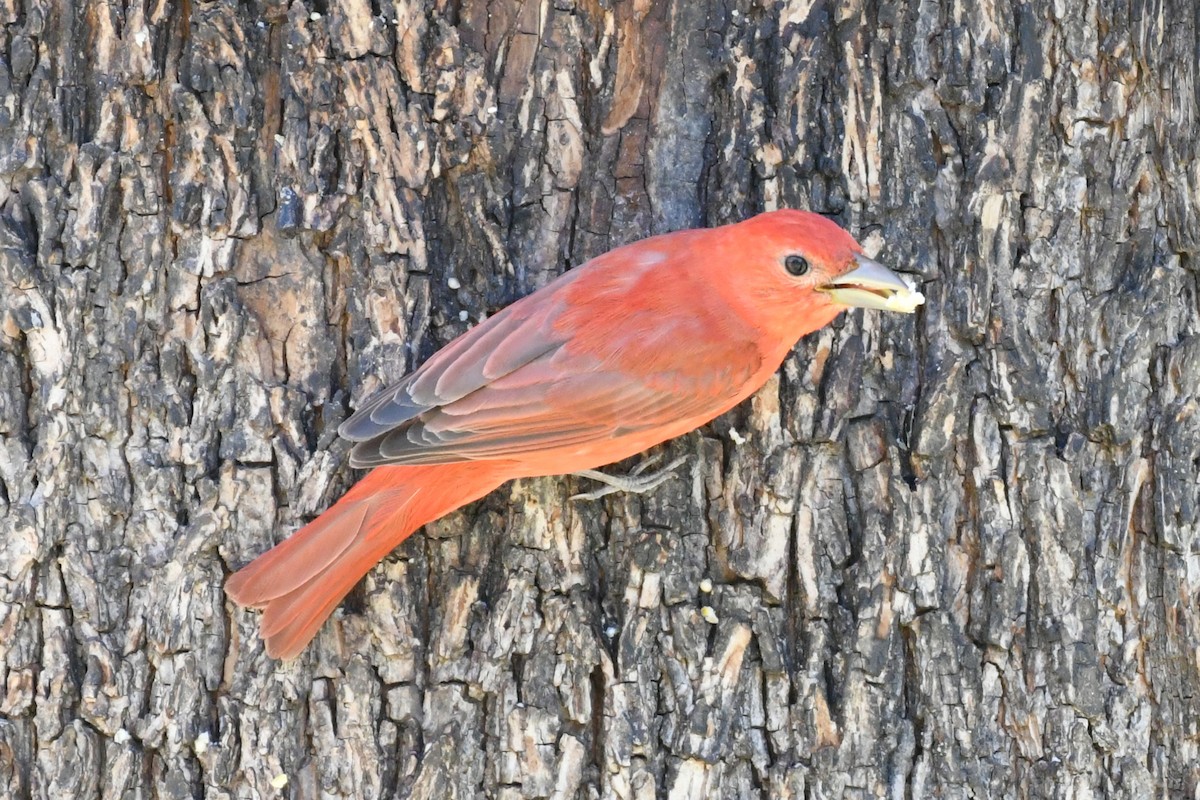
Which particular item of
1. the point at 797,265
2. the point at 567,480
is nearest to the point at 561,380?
the point at 567,480

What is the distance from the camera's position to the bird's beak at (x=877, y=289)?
Result: 259 centimetres

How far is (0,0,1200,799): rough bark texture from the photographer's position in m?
2.71

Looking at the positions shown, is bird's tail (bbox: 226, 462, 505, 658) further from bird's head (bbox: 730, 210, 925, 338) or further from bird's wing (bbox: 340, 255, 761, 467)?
bird's head (bbox: 730, 210, 925, 338)

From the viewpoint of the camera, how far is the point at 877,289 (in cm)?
262

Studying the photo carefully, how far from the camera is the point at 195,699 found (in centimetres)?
271

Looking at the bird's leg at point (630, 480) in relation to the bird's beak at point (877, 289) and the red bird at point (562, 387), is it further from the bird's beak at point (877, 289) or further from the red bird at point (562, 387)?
the bird's beak at point (877, 289)

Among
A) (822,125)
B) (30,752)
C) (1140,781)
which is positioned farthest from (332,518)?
(1140,781)

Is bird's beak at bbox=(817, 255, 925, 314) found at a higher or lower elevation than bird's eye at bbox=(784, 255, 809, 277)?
lower

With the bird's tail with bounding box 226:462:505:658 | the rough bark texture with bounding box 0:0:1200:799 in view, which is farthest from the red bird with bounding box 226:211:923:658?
the rough bark texture with bounding box 0:0:1200:799

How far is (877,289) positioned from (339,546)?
1.35m

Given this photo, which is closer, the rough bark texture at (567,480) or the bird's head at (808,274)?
the bird's head at (808,274)

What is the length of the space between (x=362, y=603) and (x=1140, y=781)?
75.7 inches

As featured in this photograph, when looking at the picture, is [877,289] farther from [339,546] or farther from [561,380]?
[339,546]

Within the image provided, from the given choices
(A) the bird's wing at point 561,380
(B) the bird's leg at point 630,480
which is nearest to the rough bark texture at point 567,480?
(B) the bird's leg at point 630,480
